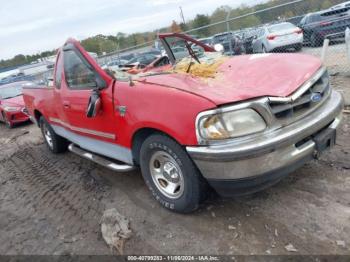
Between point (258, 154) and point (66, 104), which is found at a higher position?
point (66, 104)

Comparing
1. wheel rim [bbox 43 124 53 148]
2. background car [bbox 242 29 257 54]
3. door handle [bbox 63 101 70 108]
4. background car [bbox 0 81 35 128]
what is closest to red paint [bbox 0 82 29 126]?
background car [bbox 0 81 35 128]

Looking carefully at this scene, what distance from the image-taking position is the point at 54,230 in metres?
3.58

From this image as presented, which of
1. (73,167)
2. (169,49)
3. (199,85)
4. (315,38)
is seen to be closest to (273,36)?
(315,38)

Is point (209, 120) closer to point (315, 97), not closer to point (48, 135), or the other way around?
point (315, 97)

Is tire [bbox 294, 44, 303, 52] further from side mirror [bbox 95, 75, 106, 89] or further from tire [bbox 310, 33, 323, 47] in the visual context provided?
side mirror [bbox 95, 75, 106, 89]

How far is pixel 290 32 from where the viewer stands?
1365cm

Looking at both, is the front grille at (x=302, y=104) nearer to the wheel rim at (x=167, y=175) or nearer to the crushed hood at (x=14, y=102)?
the wheel rim at (x=167, y=175)

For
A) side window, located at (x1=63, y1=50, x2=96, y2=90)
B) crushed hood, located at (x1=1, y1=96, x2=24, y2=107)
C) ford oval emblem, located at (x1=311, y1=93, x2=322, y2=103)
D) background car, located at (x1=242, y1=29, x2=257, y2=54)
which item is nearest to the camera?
ford oval emblem, located at (x1=311, y1=93, x2=322, y2=103)

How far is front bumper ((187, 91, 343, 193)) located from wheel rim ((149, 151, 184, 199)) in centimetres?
43

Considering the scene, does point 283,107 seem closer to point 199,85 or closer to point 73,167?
point 199,85

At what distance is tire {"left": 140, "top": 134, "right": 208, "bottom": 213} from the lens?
2.99 meters

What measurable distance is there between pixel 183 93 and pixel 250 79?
0.72m

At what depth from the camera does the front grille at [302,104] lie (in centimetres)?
282

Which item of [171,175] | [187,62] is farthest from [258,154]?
[187,62]
